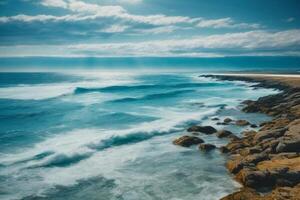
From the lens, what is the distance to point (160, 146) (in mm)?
26359

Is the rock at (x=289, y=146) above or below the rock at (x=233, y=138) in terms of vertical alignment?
above

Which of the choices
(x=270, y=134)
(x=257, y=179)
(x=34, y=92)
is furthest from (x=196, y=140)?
(x=34, y=92)

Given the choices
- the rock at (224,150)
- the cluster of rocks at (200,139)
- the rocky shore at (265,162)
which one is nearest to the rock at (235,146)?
the rocky shore at (265,162)

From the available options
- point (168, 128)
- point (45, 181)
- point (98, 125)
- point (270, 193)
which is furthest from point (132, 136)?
point (270, 193)

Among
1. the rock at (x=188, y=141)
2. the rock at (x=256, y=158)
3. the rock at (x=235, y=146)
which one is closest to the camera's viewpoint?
the rock at (x=256, y=158)

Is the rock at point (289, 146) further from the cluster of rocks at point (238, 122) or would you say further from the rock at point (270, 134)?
the cluster of rocks at point (238, 122)

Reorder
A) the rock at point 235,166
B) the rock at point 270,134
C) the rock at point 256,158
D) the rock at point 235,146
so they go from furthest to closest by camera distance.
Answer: the rock at point 270,134 → the rock at point 235,146 → the rock at point 256,158 → the rock at point 235,166

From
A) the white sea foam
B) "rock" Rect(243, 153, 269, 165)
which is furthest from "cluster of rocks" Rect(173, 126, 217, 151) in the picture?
the white sea foam

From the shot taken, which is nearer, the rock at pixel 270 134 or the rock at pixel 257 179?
the rock at pixel 257 179

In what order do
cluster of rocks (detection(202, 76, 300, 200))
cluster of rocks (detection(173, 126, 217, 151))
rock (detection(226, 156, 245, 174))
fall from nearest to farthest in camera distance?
cluster of rocks (detection(202, 76, 300, 200)) → rock (detection(226, 156, 245, 174)) → cluster of rocks (detection(173, 126, 217, 151))

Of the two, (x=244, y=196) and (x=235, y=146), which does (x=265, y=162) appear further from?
(x=235, y=146)

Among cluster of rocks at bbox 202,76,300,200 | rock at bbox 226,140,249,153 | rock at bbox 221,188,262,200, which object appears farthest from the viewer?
rock at bbox 226,140,249,153

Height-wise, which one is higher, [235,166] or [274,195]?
[274,195]

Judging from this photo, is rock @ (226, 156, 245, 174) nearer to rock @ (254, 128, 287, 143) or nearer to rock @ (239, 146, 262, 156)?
rock @ (239, 146, 262, 156)
